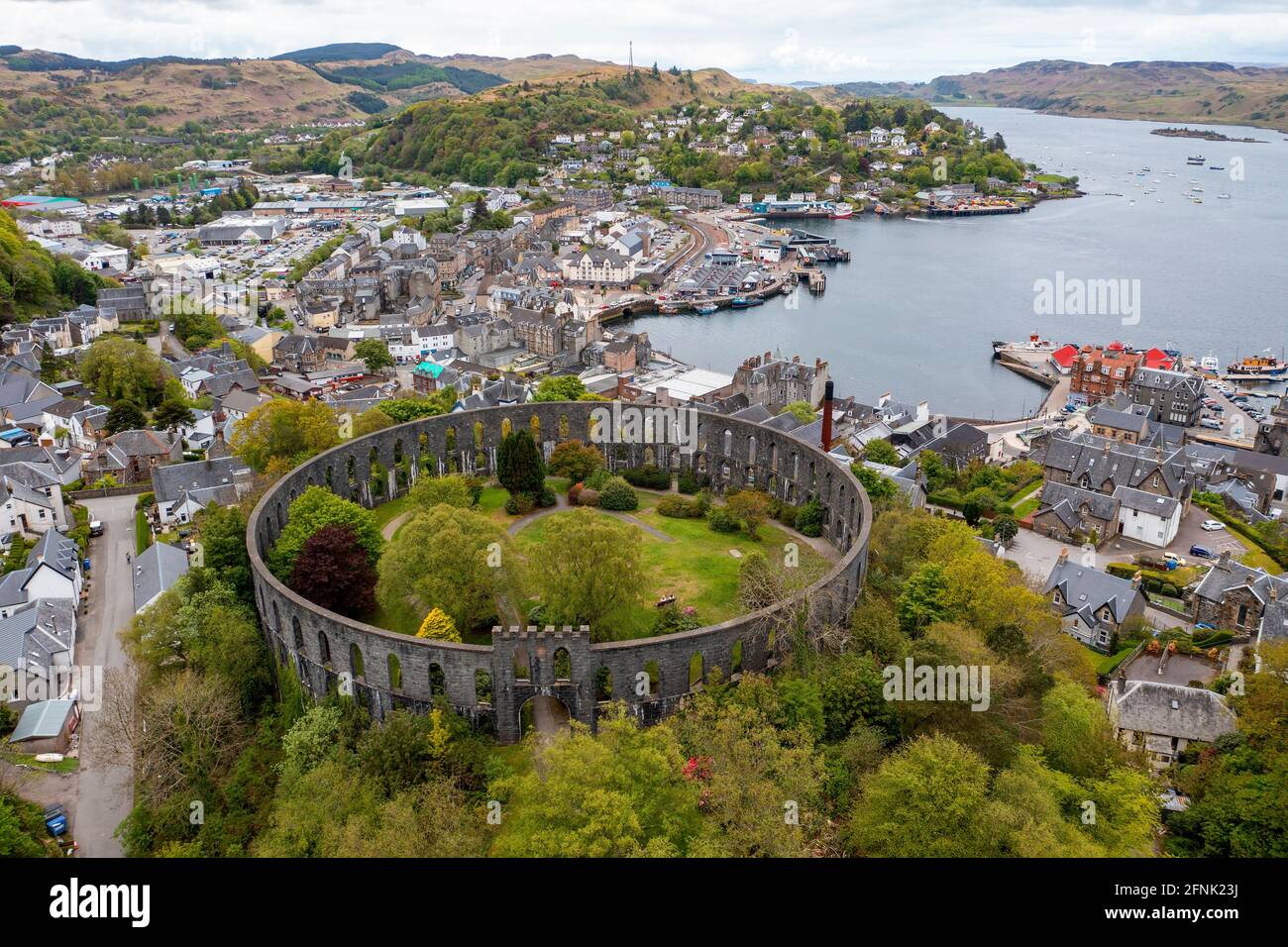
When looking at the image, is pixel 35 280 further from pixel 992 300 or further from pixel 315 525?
pixel 992 300

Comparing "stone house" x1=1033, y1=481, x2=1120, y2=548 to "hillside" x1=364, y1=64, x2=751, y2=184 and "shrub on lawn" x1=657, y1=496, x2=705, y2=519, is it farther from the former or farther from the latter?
"hillside" x1=364, y1=64, x2=751, y2=184

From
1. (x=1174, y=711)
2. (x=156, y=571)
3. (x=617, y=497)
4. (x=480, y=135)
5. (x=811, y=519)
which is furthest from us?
(x=480, y=135)

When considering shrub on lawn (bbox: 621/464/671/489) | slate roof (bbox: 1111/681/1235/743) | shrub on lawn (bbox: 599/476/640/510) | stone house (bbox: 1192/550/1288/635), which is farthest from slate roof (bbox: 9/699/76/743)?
stone house (bbox: 1192/550/1288/635)

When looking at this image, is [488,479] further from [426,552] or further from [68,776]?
[68,776]

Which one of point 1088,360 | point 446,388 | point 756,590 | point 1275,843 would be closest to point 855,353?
point 1088,360

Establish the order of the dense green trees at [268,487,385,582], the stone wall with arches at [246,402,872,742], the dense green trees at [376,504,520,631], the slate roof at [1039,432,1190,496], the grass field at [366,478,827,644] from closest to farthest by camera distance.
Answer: the stone wall with arches at [246,402,872,742] → the dense green trees at [376,504,520,631] → the grass field at [366,478,827,644] → the dense green trees at [268,487,385,582] → the slate roof at [1039,432,1190,496]

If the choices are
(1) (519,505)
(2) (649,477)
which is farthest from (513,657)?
(2) (649,477)

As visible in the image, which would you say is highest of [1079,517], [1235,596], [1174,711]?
[1079,517]
